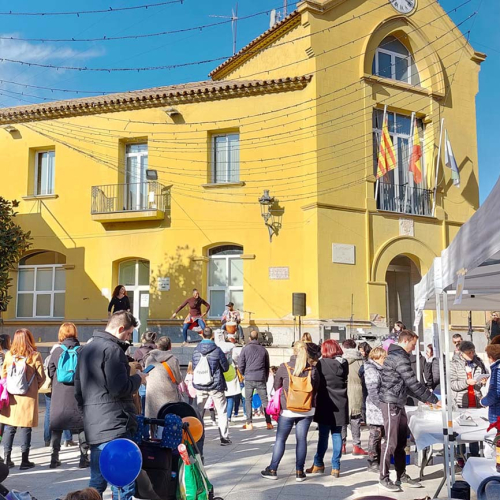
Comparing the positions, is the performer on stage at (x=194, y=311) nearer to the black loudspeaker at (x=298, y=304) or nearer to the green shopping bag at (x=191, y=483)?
the black loudspeaker at (x=298, y=304)

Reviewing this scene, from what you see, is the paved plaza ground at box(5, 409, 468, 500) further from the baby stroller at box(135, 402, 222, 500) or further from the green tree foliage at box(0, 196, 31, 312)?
the green tree foliage at box(0, 196, 31, 312)

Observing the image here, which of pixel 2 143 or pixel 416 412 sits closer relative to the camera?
pixel 416 412

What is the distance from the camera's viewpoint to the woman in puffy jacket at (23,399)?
7.54 m

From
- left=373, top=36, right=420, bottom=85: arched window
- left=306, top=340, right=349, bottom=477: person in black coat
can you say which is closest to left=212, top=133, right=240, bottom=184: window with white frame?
left=373, top=36, right=420, bottom=85: arched window

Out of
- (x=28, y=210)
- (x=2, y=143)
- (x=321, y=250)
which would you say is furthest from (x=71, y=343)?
(x=2, y=143)

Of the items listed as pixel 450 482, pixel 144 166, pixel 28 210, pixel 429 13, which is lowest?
pixel 450 482

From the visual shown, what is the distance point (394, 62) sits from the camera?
67.4 ft

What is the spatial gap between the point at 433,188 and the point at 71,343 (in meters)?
15.6

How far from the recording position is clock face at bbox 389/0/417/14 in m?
20.3

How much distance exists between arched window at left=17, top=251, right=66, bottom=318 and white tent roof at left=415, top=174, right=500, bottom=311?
15.8m

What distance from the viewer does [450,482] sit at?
6.05 metres

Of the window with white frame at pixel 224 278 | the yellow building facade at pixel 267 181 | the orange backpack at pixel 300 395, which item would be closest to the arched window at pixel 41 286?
the yellow building facade at pixel 267 181

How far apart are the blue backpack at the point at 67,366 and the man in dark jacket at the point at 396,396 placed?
3504 mm

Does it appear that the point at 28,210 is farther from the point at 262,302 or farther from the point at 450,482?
the point at 450,482
